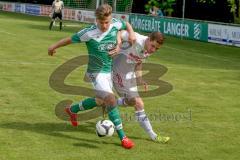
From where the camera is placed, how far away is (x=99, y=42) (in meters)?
8.03

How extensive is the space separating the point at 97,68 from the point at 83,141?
1152mm

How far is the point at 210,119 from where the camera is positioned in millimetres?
10211

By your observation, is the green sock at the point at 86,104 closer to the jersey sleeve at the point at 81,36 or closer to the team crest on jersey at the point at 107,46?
the team crest on jersey at the point at 107,46

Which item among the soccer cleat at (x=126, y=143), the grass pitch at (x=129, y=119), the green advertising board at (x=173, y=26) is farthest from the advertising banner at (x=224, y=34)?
the soccer cleat at (x=126, y=143)

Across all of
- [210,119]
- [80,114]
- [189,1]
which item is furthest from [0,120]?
[189,1]

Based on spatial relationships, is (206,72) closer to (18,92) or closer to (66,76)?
(66,76)

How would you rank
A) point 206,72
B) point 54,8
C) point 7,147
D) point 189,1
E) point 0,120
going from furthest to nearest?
1. point 189,1
2. point 54,8
3. point 206,72
4. point 0,120
5. point 7,147

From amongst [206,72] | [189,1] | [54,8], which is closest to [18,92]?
[206,72]

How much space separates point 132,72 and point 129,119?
1564mm

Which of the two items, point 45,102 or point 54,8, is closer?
point 45,102

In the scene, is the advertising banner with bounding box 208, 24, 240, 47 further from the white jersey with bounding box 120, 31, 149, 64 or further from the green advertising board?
→ the white jersey with bounding box 120, 31, 149, 64

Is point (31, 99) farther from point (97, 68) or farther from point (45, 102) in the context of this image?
point (97, 68)

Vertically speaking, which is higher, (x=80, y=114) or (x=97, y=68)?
(x=97, y=68)

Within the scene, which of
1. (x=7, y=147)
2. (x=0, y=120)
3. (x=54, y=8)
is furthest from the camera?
(x=54, y=8)
